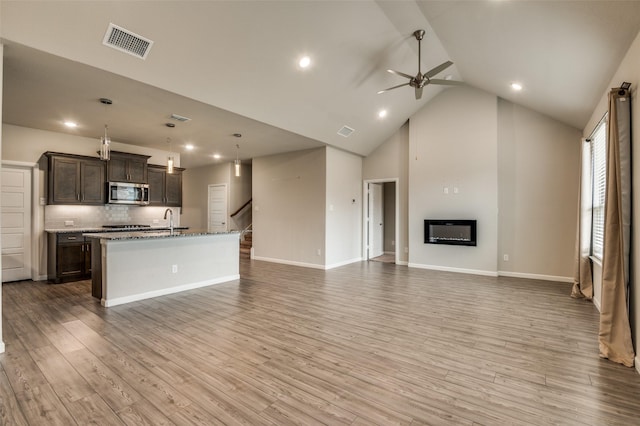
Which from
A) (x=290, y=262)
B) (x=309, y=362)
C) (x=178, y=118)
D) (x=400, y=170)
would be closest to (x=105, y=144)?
(x=178, y=118)

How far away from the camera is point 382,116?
668 cm

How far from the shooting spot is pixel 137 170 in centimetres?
683

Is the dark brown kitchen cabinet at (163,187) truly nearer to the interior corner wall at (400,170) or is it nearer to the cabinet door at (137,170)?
the cabinet door at (137,170)

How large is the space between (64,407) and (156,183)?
6040 millimetres

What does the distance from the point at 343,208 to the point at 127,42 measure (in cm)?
535

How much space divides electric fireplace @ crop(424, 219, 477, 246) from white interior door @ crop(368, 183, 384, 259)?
5.74 feet

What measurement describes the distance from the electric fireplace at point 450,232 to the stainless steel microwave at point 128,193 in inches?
251

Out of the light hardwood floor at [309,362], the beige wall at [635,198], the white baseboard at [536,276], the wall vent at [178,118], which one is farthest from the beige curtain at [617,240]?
the wall vent at [178,118]

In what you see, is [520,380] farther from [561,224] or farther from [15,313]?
[15,313]

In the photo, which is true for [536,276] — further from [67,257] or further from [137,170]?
[67,257]

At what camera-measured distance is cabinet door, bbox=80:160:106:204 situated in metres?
6.04

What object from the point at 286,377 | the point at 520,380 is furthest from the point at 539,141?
the point at 286,377

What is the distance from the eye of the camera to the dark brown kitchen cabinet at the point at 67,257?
18.0 ft

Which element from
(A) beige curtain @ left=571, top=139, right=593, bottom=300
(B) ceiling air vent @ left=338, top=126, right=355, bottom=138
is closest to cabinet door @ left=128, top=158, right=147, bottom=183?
(B) ceiling air vent @ left=338, top=126, right=355, bottom=138
